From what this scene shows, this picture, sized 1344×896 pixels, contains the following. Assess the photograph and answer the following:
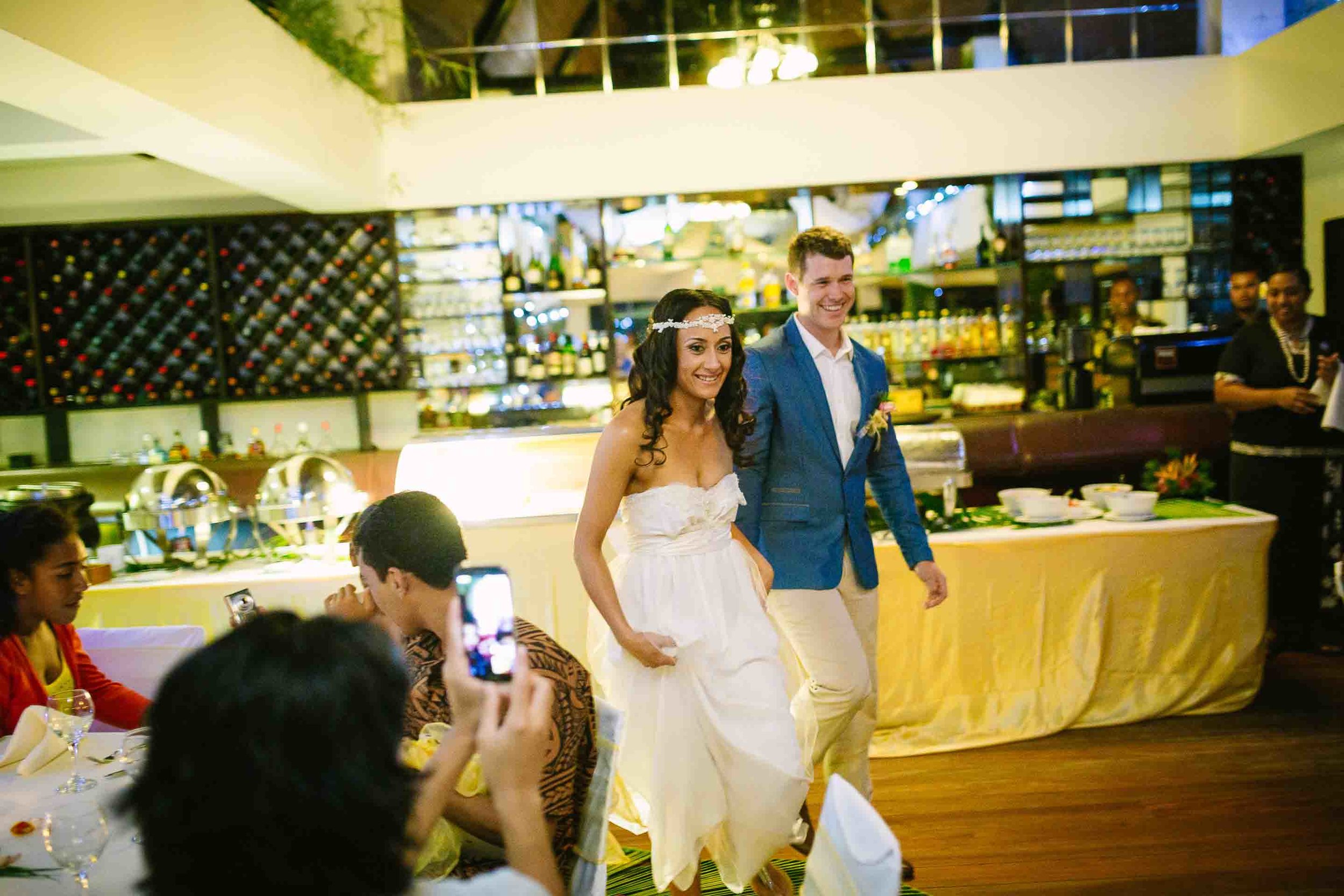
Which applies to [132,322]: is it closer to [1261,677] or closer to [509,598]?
[509,598]

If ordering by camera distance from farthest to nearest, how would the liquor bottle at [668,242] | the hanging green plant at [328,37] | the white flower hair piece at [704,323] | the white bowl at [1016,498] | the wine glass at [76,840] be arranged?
1. the liquor bottle at [668,242]
2. the hanging green plant at [328,37]
3. the white bowl at [1016,498]
4. the white flower hair piece at [704,323]
5. the wine glass at [76,840]

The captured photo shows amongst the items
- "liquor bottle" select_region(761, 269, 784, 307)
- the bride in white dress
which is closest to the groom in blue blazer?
the bride in white dress

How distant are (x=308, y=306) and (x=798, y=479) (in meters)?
4.54

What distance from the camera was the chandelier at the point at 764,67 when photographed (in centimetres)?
615

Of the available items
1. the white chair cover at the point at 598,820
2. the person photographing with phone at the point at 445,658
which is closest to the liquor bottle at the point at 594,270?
the person photographing with phone at the point at 445,658

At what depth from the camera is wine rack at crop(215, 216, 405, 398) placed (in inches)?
246

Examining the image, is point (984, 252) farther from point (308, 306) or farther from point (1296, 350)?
point (308, 306)

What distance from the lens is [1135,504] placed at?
372cm

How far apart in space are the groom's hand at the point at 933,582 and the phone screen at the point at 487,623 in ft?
5.82

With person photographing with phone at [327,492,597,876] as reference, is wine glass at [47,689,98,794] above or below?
below

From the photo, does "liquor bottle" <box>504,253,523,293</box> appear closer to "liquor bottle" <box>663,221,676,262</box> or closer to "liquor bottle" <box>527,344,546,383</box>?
"liquor bottle" <box>527,344,546,383</box>

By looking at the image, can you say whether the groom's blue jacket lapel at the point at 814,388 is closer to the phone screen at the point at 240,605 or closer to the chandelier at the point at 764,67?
the phone screen at the point at 240,605

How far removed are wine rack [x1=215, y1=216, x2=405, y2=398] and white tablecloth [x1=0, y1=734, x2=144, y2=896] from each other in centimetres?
425

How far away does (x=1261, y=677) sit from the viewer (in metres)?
3.86
